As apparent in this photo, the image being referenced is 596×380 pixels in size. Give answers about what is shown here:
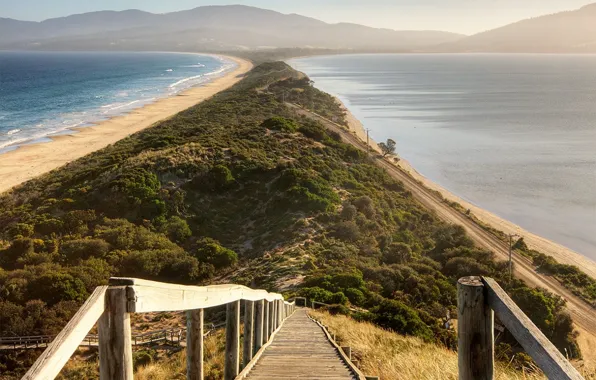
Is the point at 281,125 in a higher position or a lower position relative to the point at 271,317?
higher

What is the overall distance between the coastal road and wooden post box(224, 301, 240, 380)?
64.0ft

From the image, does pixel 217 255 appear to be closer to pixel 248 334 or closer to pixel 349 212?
pixel 349 212

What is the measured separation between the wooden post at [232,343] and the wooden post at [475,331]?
2.30 meters

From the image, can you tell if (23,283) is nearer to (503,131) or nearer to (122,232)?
(122,232)

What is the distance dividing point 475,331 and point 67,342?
1.98 m

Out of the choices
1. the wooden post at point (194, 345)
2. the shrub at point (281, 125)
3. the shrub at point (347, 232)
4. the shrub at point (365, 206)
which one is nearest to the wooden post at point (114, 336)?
the wooden post at point (194, 345)

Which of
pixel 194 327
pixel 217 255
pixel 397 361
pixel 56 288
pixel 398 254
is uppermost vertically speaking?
pixel 194 327

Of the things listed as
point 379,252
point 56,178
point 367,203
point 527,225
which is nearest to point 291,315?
point 379,252

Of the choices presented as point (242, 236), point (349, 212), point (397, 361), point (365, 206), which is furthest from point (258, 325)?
point (365, 206)

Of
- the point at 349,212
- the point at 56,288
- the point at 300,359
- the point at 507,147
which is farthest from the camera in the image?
the point at 507,147

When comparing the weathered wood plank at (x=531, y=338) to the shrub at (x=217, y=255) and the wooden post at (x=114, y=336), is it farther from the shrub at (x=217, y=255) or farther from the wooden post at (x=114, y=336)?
the shrub at (x=217, y=255)

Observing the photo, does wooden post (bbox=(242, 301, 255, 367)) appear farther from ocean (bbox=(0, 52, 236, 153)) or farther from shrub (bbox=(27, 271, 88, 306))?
ocean (bbox=(0, 52, 236, 153))

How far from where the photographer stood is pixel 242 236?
2312cm

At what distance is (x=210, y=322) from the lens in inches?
551
